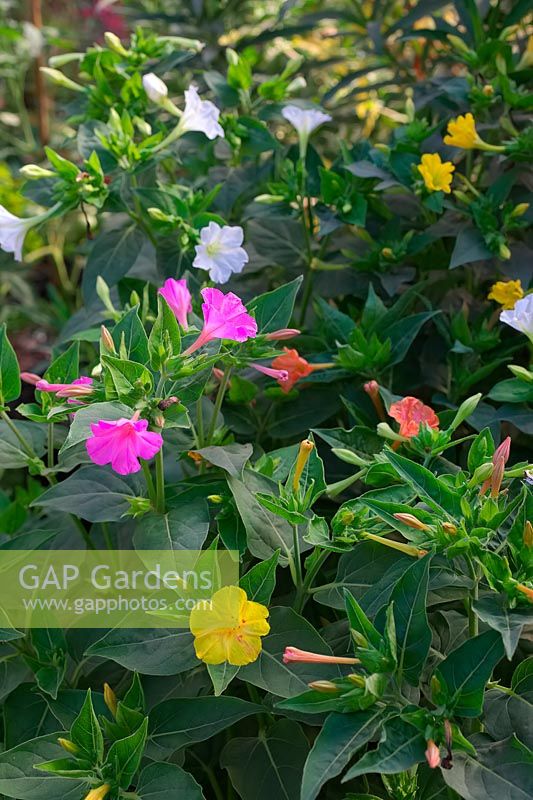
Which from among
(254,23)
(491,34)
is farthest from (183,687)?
(254,23)

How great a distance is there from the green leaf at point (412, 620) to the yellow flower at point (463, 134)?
2.07 ft

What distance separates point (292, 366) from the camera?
94 cm

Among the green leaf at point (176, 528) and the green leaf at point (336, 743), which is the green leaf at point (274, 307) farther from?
the green leaf at point (336, 743)

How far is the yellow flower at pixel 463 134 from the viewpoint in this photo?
1.03m

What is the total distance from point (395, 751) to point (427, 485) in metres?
0.21

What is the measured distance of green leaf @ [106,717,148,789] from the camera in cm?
65

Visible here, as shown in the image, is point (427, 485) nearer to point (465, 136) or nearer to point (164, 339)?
point (164, 339)

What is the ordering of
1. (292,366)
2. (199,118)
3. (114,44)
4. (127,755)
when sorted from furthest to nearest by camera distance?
(114,44)
(199,118)
(292,366)
(127,755)

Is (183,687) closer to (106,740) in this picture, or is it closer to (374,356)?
(106,740)

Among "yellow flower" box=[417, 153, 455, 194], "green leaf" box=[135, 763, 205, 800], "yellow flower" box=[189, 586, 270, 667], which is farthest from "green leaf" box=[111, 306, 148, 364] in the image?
"yellow flower" box=[417, 153, 455, 194]

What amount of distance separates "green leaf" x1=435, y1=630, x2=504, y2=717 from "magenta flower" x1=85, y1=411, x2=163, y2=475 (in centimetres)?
29

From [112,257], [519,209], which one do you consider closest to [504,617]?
[519,209]

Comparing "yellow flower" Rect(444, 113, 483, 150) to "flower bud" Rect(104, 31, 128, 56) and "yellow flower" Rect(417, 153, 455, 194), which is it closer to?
"yellow flower" Rect(417, 153, 455, 194)

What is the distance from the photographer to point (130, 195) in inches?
41.9
